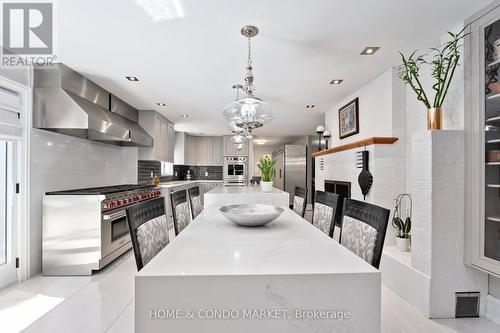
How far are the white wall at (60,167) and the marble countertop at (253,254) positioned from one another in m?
2.36

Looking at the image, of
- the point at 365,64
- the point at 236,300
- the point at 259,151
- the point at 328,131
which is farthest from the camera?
the point at 259,151

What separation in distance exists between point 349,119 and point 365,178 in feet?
3.92

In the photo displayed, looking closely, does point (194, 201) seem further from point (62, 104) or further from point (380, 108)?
point (380, 108)

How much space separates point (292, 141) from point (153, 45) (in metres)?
8.08

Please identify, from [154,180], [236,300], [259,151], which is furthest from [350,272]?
[259,151]

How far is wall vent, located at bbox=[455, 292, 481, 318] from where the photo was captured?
202 centimetres

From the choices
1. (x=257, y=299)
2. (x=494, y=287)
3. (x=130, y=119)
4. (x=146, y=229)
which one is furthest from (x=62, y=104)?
(x=494, y=287)

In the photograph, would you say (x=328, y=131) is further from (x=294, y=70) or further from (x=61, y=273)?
(x=61, y=273)

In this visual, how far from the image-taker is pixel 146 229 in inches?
55.9

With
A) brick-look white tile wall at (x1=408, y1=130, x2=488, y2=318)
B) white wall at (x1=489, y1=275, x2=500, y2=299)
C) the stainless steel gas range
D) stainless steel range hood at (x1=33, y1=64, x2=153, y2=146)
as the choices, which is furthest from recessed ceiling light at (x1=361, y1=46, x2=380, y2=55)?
the stainless steel gas range

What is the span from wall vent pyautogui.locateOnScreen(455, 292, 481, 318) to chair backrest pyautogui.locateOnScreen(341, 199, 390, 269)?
1.21 metres

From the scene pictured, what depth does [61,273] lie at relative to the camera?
113 inches

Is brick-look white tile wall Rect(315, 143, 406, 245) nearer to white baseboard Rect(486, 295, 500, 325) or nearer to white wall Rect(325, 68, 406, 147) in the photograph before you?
white wall Rect(325, 68, 406, 147)

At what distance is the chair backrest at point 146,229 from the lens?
1261 millimetres
